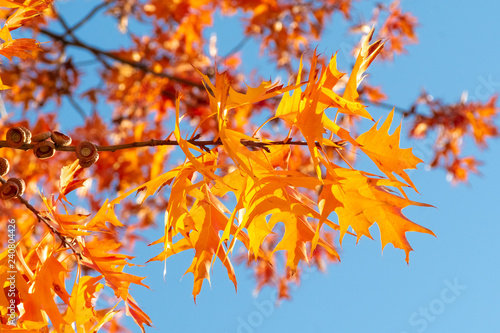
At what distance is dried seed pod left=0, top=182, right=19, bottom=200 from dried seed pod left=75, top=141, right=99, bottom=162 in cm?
13

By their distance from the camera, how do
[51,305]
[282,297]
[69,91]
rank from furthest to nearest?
1. [282,297]
2. [69,91]
3. [51,305]

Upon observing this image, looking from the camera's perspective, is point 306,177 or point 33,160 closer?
point 306,177

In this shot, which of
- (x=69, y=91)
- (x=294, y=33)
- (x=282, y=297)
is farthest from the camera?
(x=282, y=297)

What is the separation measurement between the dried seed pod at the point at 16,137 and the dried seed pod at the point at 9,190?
73mm

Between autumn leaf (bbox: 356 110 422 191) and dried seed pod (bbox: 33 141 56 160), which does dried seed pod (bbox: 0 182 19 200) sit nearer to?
dried seed pod (bbox: 33 141 56 160)

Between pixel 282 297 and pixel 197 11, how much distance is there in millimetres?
2020

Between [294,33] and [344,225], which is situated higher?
[294,33]

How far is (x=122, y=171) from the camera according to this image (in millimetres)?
2803

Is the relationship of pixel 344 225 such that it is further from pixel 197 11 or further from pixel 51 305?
pixel 197 11

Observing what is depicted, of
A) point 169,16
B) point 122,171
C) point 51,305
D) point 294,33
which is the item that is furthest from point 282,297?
point 51,305

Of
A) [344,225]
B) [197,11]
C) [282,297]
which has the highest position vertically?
[197,11]

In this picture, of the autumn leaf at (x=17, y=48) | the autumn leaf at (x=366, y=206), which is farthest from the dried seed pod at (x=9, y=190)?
the autumn leaf at (x=366, y=206)

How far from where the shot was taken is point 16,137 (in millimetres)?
876

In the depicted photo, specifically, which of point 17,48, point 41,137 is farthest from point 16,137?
point 17,48
